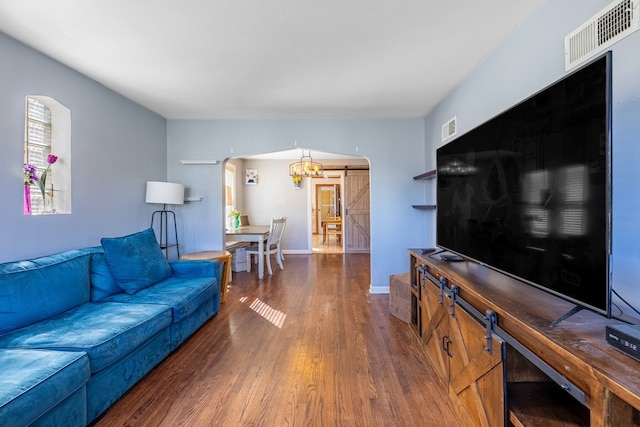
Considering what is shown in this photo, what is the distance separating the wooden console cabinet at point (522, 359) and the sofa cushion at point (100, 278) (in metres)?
2.58

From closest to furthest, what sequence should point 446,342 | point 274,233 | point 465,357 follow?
point 465,357, point 446,342, point 274,233

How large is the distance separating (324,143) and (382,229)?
1425 millimetres

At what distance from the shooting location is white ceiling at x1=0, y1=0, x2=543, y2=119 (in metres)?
1.80

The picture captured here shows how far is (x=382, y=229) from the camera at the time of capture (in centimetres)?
399

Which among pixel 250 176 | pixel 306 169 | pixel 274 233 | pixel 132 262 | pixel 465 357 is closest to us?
pixel 465 357

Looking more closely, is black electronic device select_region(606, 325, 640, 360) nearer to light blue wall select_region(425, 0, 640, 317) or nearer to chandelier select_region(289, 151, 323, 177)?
light blue wall select_region(425, 0, 640, 317)

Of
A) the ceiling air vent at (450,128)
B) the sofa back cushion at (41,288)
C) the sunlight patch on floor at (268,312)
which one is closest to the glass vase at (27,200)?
the sofa back cushion at (41,288)

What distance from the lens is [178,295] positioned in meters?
2.39

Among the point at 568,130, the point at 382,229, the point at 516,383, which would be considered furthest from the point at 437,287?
the point at 382,229

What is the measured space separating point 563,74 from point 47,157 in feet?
12.1

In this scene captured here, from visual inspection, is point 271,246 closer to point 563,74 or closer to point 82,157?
point 82,157

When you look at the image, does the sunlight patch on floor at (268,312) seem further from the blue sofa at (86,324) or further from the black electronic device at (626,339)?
the black electronic device at (626,339)

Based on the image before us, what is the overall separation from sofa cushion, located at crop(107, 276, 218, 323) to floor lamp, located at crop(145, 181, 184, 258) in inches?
41.6

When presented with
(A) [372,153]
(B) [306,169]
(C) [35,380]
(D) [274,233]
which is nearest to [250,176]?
(B) [306,169]
